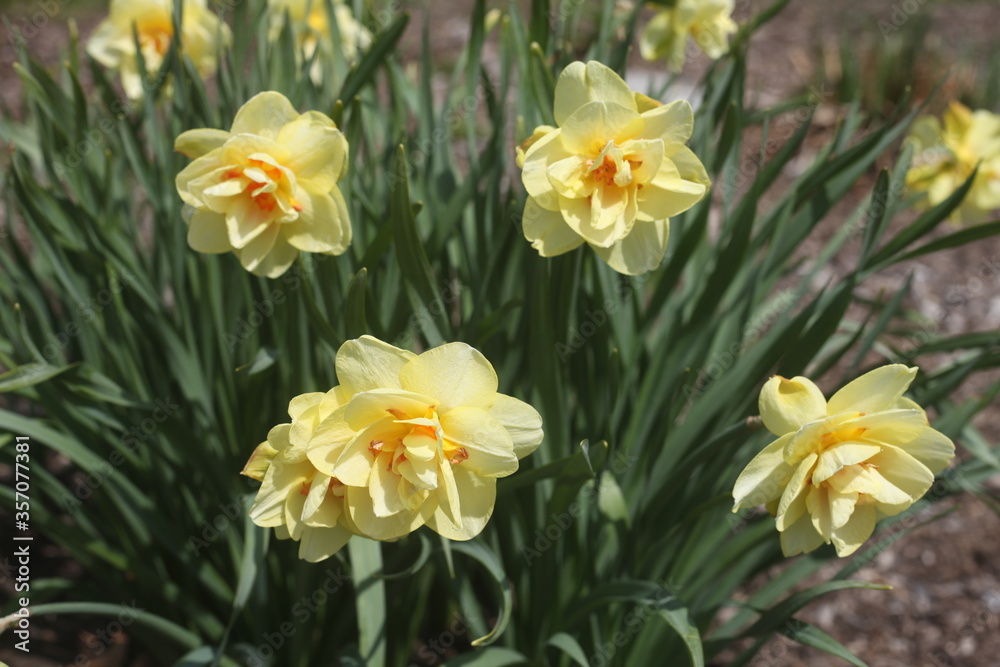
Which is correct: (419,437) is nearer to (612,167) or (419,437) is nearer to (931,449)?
(612,167)

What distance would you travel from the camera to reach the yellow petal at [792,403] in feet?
3.48

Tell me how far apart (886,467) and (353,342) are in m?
0.76

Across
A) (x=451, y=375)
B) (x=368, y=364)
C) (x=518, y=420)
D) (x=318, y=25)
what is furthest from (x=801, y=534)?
(x=318, y=25)

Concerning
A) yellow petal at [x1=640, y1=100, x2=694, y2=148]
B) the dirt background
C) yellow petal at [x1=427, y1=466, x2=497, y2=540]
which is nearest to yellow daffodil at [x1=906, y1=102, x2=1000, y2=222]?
the dirt background

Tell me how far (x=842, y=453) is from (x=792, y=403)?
9 centimetres

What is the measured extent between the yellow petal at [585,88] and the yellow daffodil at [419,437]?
0.42 meters

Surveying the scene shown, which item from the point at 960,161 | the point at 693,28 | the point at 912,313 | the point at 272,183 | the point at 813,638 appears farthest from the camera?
the point at 912,313

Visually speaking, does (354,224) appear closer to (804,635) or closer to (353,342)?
(353,342)

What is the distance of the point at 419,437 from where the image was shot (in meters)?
0.98

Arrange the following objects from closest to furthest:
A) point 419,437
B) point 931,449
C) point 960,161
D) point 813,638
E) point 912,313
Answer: point 419,437, point 931,449, point 813,638, point 960,161, point 912,313

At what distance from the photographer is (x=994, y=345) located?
5.42 feet

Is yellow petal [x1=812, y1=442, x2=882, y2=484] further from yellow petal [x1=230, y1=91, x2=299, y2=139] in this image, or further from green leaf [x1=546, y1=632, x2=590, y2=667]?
yellow petal [x1=230, y1=91, x2=299, y2=139]

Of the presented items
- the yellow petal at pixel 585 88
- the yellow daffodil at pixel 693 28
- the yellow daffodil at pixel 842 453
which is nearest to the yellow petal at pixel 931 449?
the yellow daffodil at pixel 842 453

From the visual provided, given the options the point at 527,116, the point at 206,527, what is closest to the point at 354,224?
the point at 527,116
